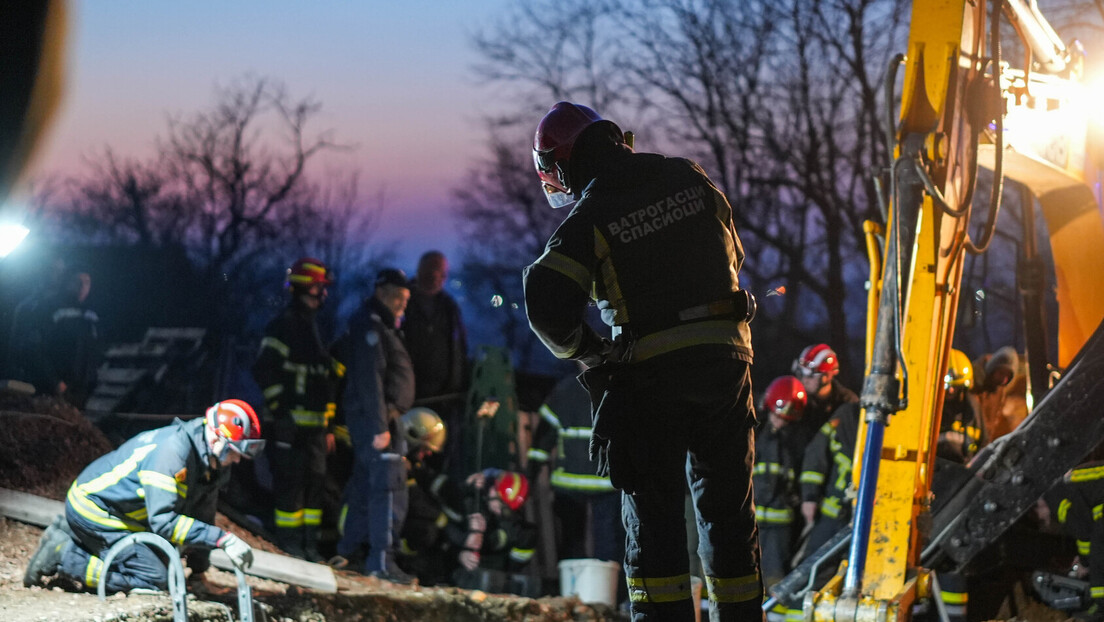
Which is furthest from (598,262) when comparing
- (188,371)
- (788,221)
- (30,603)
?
(788,221)

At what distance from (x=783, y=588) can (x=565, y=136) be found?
3.62 meters

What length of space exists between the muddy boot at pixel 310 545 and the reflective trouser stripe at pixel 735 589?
5.07 metres

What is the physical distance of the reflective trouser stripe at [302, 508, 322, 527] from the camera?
26.6 ft

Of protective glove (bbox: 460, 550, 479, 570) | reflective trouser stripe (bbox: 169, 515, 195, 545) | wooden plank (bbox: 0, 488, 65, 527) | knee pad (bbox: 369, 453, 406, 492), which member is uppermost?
knee pad (bbox: 369, 453, 406, 492)

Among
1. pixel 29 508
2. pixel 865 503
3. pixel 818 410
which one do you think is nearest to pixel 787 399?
pixel 818 410

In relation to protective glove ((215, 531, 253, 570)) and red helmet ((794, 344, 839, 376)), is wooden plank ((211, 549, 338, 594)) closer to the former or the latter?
protective glove ((215, 531, 253, 570))

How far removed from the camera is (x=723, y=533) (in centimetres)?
363

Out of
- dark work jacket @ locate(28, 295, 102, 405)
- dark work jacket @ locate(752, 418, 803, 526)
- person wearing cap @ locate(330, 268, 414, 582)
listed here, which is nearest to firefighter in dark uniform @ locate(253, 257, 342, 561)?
person wearing cap @ locate(330, 268, 414, 582)

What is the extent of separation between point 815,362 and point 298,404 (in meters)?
3.72

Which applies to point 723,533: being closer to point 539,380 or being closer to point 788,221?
point 539,380

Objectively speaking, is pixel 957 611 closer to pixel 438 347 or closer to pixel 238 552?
pixel 438 347

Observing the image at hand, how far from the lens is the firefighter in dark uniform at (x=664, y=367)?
354 cm

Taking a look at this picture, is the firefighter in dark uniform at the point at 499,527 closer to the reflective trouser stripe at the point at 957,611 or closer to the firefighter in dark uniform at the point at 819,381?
the firefighter in dark uniform at the point at 819,381

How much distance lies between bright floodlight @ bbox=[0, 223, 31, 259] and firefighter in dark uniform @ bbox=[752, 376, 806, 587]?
4811mm
